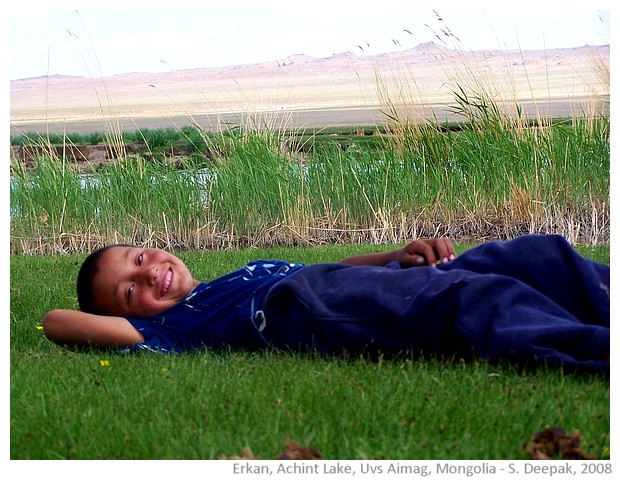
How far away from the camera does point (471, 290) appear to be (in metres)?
2.83

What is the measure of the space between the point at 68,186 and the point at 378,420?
5.16m

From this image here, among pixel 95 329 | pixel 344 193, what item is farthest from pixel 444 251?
pixel 344 193

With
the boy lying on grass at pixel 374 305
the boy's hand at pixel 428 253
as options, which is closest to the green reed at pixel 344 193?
the boy lying on grass at pixel 374 305

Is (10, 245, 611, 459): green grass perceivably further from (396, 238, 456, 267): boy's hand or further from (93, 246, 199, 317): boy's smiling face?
(396, 238, 456, 267): boy's hand

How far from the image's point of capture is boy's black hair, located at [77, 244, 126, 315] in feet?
11.5

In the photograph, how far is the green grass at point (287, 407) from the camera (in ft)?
7.29

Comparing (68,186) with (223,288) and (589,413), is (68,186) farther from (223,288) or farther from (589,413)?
(589,413)

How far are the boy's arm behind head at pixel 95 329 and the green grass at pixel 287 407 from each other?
0.14 meters

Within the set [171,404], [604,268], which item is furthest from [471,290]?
[171,404]

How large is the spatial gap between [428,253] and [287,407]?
99 centimetres

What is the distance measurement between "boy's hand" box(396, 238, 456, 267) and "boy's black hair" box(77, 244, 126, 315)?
1.23 meters

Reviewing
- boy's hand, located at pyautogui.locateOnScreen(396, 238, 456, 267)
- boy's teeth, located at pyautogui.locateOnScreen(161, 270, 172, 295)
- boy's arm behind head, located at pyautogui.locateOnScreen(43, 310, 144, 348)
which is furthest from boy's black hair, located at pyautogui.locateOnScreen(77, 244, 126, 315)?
boy's hand, located at pyautogui.locateOnScreen(396, 238, 456, 267)

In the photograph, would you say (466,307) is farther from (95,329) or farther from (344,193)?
(344,193)

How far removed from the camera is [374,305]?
2.95 m
